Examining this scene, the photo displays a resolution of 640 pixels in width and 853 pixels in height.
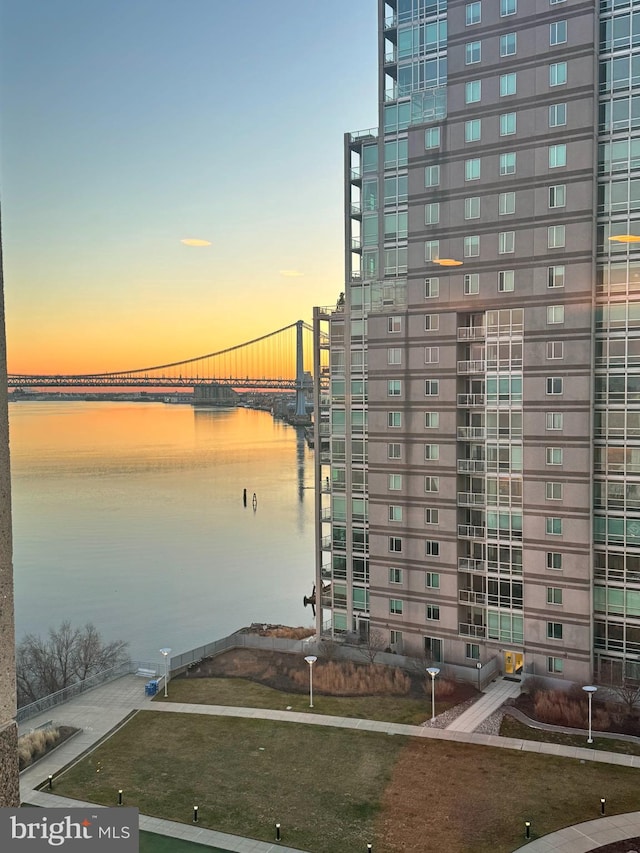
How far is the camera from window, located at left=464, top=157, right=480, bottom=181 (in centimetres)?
3128

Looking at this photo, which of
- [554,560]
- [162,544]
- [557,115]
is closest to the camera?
[557,115]

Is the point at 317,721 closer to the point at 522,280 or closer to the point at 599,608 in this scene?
the point at 599,608

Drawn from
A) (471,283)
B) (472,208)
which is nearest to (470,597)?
(471,283)

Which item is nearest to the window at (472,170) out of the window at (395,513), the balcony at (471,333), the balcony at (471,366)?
the balcony at (471,333)

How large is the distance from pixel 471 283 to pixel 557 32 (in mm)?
9770

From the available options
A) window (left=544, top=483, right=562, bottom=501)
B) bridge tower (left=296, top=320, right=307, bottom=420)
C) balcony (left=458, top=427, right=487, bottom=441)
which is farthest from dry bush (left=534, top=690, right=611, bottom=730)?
bridge tower (left=296, top=320, right=307, bottom=420)

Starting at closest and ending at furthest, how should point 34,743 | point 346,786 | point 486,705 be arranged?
point 346,786
point 34,743
point 486,705

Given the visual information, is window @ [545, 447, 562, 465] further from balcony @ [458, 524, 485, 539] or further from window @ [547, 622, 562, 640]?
window @ [547, 622, 562, 640]

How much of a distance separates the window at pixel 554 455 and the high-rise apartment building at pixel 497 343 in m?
0.12

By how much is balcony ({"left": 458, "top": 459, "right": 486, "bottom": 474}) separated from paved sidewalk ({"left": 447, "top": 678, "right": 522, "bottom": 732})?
8.39 metres

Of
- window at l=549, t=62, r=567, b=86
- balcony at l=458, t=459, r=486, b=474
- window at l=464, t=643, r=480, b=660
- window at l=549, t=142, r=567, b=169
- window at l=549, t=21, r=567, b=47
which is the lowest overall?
window at l=464, t=643, r=480, b=660

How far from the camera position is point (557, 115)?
2928cm

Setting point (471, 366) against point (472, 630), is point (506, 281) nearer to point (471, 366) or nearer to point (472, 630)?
point (471, 366)

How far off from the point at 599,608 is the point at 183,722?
1620cm
